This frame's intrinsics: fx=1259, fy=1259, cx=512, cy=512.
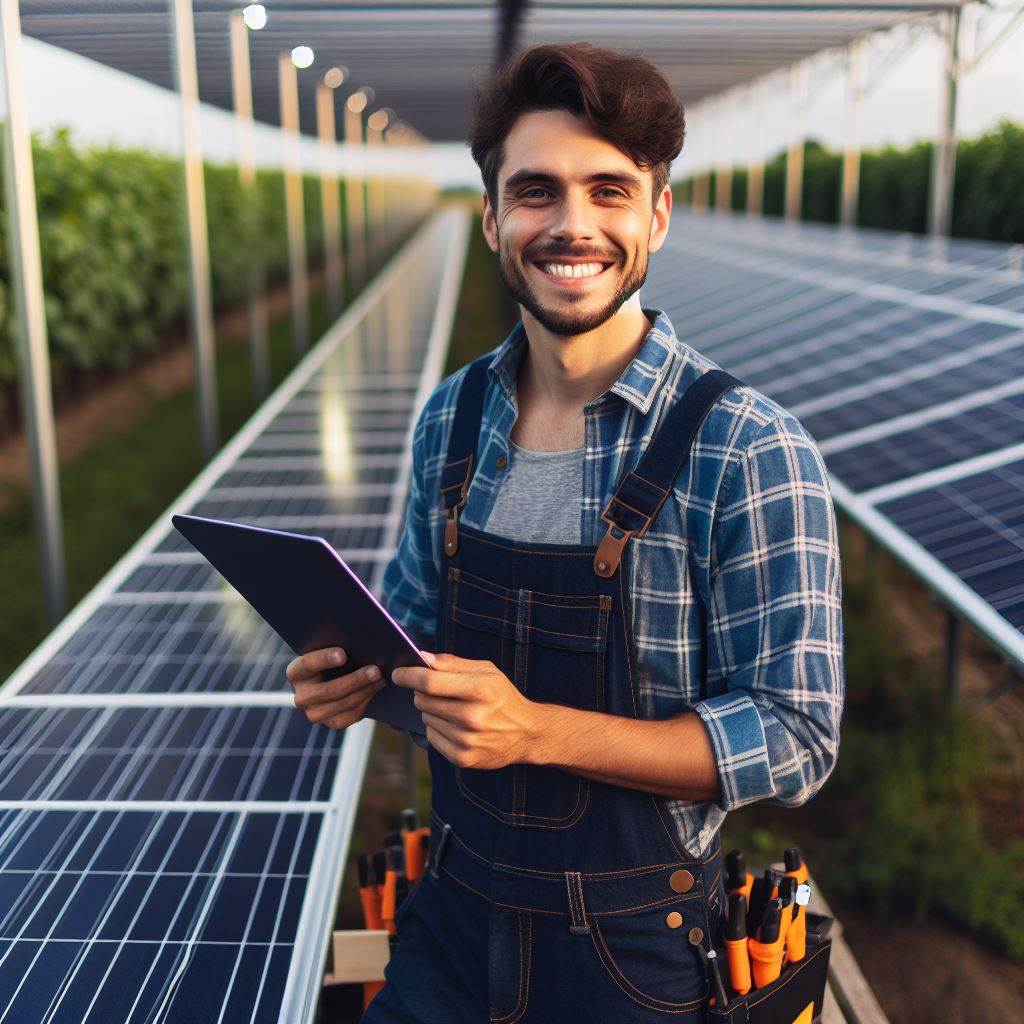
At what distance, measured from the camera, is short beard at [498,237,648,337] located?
225cm

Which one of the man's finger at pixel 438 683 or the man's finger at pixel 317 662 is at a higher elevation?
the man's finger at pixel 438 683

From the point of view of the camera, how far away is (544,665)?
2.22 meters

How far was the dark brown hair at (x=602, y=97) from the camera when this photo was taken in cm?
215

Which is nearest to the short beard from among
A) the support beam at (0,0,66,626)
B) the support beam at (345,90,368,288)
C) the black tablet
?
the black tablet

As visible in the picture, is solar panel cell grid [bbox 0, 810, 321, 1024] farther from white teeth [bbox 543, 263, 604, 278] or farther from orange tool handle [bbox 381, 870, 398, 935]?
white teeth [bbox 543, 263, 604, 278]

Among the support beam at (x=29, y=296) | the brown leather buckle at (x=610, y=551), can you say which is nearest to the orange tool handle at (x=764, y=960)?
the brown leather buckle at (x=610, y=551)

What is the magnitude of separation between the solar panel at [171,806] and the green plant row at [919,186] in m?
14.8

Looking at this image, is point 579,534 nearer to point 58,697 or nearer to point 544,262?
point 544,262

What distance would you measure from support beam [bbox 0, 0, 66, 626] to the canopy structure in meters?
1.76

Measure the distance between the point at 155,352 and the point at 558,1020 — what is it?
15.9 meters

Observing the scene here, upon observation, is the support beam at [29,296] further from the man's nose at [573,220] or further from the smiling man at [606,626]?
the man's nose at [573,220]

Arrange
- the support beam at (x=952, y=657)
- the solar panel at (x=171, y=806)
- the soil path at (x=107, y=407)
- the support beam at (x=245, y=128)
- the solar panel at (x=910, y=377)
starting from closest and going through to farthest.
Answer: the solar panel at (x=171, y=806), the solar panel at (x=910, y=377), the support beam at (x=952, y=657), the soil path at (x=107, y=407), the support beam at (x=245, y=128)

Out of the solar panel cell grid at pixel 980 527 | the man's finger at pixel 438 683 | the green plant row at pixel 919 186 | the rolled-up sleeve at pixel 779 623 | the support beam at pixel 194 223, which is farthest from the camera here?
the green plant row at pixel 919 186

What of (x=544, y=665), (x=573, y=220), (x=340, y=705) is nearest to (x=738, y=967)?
(x=544, y=665)
